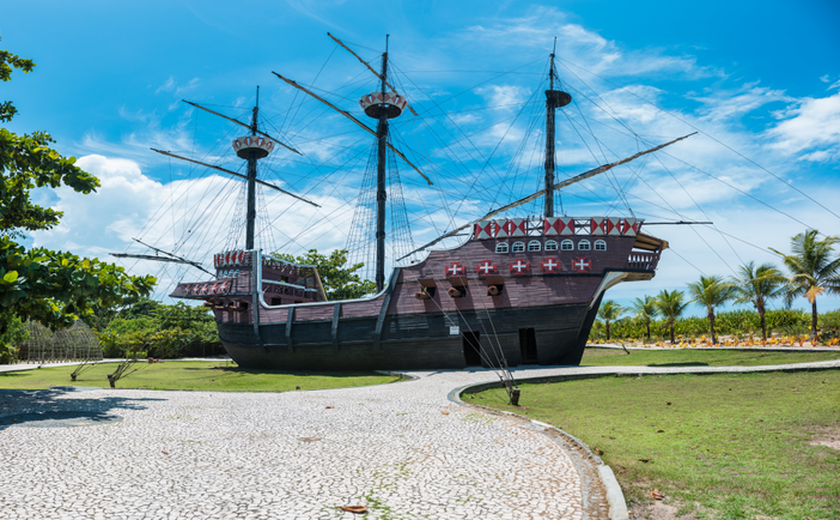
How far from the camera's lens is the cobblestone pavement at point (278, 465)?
12.7 ft

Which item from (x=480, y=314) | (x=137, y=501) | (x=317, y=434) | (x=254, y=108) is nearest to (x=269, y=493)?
(x=137, y=501)

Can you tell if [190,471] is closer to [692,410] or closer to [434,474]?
[434,474]

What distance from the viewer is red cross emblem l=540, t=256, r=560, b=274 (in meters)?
18.2

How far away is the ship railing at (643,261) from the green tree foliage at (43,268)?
1652cm

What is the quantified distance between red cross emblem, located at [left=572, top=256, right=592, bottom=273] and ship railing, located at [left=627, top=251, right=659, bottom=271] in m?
1.76

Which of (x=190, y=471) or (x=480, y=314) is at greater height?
(x=480, y=314)

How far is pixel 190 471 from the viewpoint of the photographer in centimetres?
482

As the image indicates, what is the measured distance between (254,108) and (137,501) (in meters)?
35.1

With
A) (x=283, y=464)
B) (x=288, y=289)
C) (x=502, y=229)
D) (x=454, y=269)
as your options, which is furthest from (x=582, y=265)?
(x=288, y=289)

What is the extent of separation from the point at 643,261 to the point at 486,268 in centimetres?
624

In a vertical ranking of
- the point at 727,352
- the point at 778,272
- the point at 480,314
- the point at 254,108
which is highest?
the point at 254,108

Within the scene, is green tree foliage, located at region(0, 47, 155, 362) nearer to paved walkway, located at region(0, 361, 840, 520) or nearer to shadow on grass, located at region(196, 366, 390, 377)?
paved walkway, located at region(0, 361, 840, 520)

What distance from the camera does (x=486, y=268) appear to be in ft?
61.1

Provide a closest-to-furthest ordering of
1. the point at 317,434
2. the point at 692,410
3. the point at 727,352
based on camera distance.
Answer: the point at 317,434, the point at 692,410, the point at 727,352
